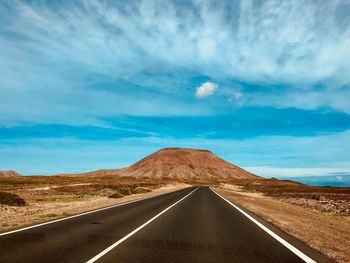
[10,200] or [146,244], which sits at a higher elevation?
[10,200]

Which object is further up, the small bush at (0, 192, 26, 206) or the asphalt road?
the small bush at (0, 192, 26, 206)

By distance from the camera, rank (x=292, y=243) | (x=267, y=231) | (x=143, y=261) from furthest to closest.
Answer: (x=267, y=231) < (x=292, y=243) < (x=143, y=261)

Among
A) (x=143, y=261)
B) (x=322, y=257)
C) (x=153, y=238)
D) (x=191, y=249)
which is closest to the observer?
(x=143, y=261)

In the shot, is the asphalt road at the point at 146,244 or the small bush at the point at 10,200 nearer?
the asphalt road at the point at 146,244

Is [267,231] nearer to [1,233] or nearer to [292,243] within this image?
[292,243]

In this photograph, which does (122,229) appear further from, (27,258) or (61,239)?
(27,258)

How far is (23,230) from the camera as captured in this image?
12227 mm

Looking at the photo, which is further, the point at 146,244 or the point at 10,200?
the point at 10,200

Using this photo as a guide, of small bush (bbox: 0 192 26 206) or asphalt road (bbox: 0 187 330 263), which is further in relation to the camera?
small bush (bbox: 0 192 26 206)

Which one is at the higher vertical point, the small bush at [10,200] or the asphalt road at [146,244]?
the small bush at [10,200]

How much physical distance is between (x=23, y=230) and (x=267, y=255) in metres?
8.26

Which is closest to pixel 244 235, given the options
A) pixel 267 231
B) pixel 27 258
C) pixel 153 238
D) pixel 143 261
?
pixel 267 231

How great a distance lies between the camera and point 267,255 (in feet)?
27.9

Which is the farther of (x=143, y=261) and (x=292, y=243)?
(x=292, y=243)
